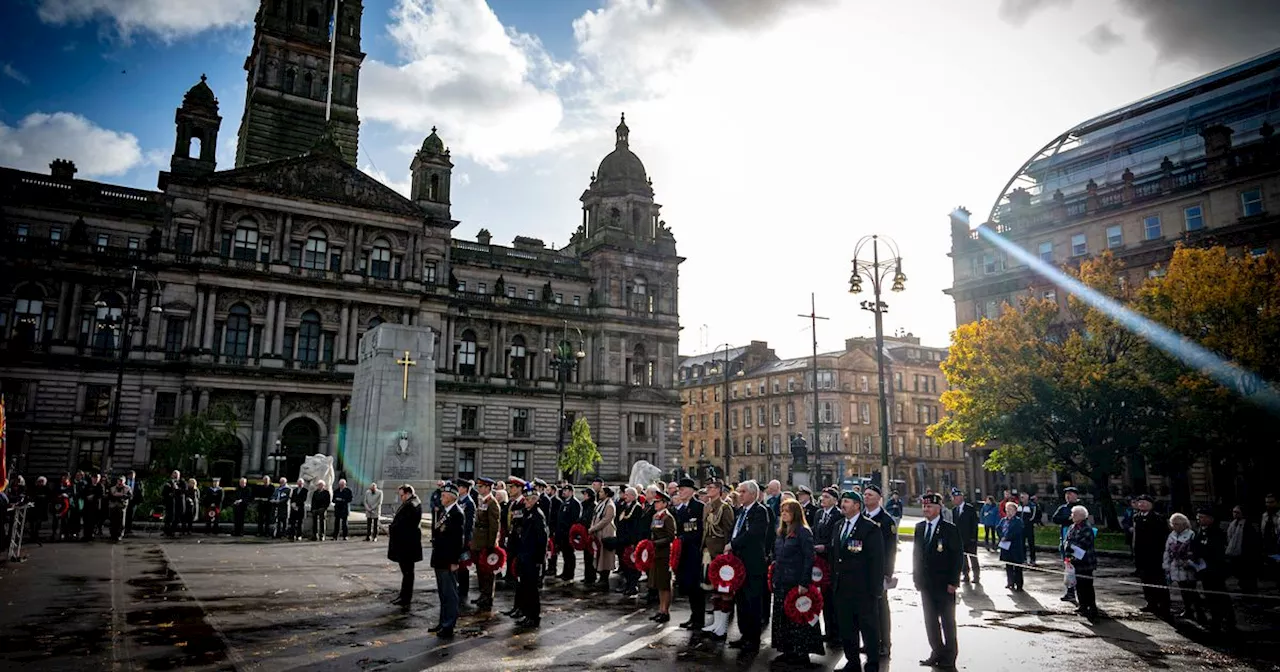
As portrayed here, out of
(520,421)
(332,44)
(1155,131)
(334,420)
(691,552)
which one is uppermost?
(332,44)

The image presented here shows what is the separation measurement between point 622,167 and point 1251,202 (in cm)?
4133

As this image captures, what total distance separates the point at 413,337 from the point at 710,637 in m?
22.5

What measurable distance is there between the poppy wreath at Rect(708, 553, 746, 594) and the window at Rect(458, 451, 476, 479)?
48341 millimetres

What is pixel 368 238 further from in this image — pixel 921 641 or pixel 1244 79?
pixel 1244 79

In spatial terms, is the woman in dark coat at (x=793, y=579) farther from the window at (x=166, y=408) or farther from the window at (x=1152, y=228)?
the window at (x=166, y=408)

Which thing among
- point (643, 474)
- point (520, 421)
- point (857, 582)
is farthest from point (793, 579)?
point (520, 421)

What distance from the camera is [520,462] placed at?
58.5m

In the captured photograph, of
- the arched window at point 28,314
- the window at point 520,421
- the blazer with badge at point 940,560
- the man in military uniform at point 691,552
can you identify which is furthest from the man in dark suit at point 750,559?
the arched window at point 28,314

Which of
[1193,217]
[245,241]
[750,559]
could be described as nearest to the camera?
[750,559]

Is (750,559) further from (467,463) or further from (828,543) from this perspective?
(467,463)

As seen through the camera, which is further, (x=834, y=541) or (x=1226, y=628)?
(x=1226, y=628)

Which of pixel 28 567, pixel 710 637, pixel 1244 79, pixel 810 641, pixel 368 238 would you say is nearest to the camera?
pixel 810 641

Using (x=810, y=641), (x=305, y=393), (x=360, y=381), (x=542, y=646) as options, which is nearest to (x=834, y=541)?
(x=810, y=641)

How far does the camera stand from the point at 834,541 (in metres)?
9.42
